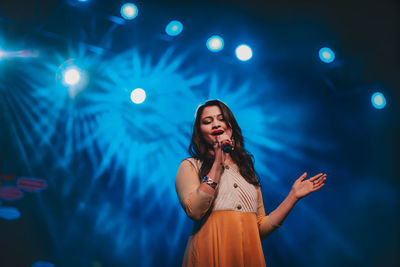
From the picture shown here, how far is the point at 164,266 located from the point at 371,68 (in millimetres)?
2816

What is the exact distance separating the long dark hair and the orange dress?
8 centimetres

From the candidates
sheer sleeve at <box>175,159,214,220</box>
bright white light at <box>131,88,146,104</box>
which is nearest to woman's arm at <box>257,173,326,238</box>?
sheer sleeve at <box>175,159,214,220</box>

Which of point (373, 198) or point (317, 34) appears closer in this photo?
point (373, 198)

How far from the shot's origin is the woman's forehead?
1.67 m

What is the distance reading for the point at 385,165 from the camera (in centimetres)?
307

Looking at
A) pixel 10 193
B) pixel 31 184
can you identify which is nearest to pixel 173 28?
pixel 31 184

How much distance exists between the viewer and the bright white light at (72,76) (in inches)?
104

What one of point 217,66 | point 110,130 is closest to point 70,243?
point 110,130

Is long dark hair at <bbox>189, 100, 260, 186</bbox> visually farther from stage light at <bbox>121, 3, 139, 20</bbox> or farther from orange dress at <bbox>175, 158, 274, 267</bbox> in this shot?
stage light at <bbox>121, 3, 139, 20</bbox>

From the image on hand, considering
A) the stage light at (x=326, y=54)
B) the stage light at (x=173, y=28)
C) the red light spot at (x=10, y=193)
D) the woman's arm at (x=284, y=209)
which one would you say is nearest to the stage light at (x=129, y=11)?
the stage light at (x=173, y=28)

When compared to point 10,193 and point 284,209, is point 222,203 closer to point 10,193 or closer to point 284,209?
point 284,209

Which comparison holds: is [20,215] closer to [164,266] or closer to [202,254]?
[164,266]

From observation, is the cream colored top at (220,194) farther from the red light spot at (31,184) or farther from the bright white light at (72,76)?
the bright white light at (72,76)

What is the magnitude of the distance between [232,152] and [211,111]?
25 centimetres
